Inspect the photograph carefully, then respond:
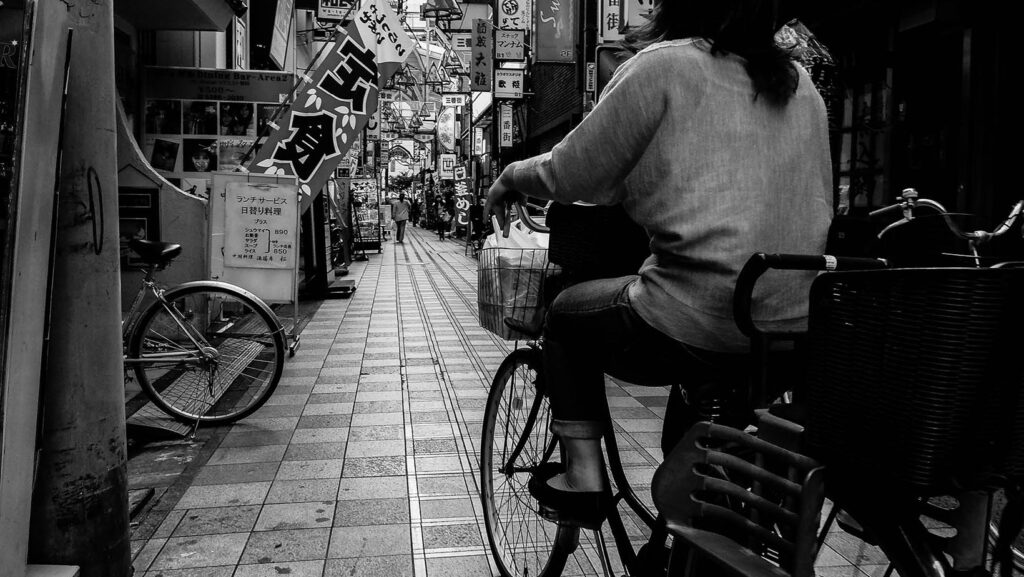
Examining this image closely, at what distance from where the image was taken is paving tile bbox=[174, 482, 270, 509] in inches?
161

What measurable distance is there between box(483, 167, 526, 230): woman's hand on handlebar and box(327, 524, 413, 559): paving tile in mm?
1680

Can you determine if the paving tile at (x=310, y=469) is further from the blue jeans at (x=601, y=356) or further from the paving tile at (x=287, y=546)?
the blue jeans at (x=601, y=356)

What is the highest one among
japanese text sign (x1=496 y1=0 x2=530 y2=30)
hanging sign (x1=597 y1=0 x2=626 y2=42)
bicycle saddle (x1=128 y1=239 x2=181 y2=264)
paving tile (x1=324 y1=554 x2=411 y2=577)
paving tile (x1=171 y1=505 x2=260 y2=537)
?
japanese text sign (x1=496 y1=0 x2=530 y2=30)

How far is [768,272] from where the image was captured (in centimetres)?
188

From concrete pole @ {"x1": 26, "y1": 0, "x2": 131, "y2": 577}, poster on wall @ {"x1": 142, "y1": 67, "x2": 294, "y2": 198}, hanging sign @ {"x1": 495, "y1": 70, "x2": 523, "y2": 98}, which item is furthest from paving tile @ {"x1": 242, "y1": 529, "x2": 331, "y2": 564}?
hanging sign @ {"x1": 495, "y1": 70, "x2": 523, "y2": 98}

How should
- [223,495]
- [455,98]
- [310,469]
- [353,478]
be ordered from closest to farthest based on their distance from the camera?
[223,495], [353,478], [310,469], [455,98]

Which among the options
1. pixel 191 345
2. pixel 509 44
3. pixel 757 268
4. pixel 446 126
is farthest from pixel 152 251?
pixel 446 126

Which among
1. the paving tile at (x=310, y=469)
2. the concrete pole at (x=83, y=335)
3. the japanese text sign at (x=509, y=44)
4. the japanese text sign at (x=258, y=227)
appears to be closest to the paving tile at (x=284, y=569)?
the concrete pole at (x=83, y=335)

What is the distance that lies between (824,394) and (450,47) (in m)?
27.0

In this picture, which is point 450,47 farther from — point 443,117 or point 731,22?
point 731,22

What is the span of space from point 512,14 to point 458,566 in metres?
15.8

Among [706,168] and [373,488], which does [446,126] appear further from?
[706,168]

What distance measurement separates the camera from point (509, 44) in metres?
17.3

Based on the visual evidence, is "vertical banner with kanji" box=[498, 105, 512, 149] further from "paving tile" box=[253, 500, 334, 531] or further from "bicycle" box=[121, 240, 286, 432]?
"paving tile" box=[253, 500, 334, 531]
